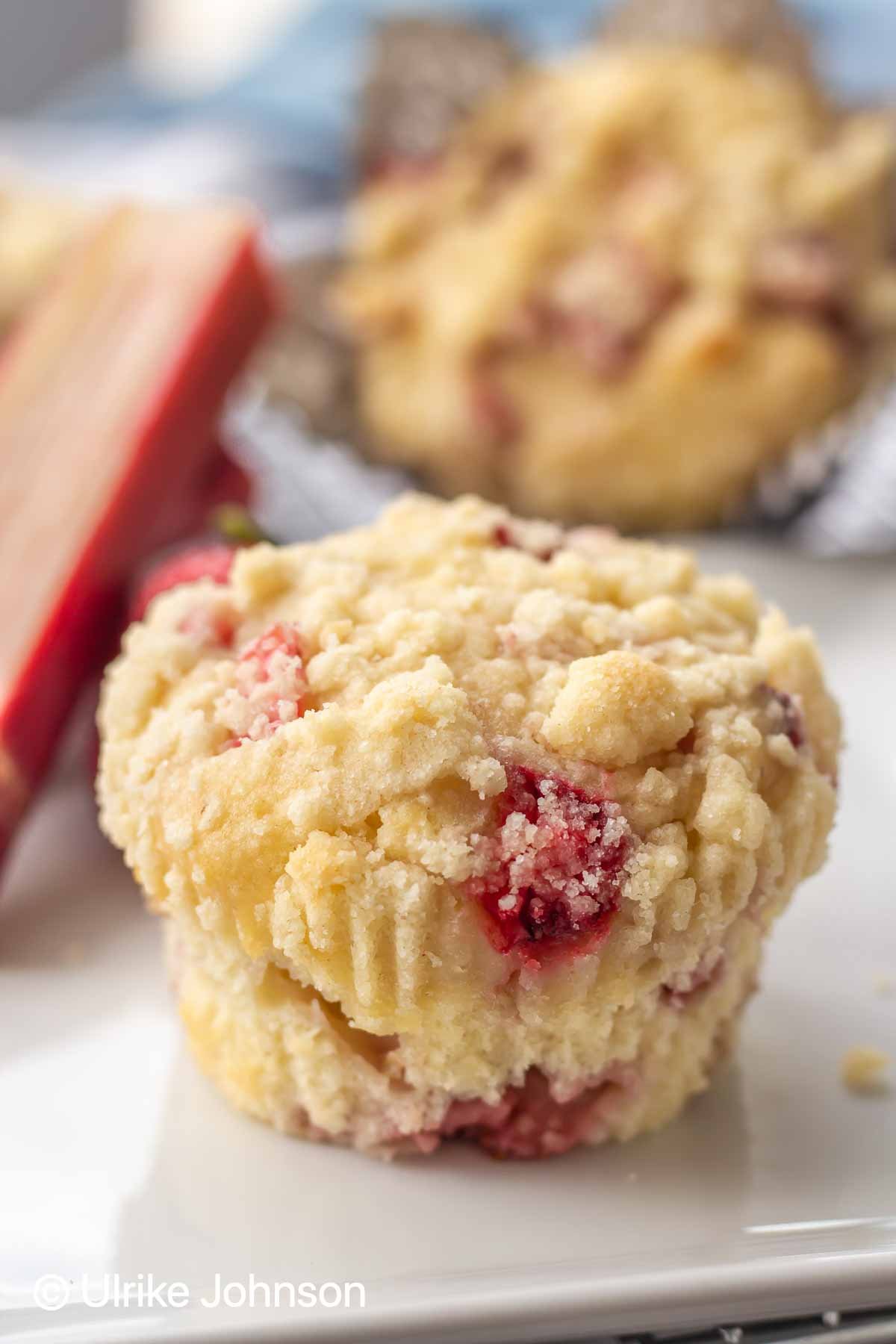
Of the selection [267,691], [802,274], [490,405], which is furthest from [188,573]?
[802,274]

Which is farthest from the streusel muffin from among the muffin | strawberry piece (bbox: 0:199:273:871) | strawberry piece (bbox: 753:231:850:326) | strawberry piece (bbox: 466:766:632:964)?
strawberry piece (bbox: 753:231:850:326)

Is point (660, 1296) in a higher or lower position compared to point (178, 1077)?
higher

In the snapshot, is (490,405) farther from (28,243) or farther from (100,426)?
(28,243)

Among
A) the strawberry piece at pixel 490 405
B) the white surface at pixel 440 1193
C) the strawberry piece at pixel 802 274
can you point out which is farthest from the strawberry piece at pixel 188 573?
the strawberry piece at pixel 802 274

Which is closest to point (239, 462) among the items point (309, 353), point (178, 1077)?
point (309, 353)

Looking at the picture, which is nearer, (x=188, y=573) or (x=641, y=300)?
(x=188, y=573)

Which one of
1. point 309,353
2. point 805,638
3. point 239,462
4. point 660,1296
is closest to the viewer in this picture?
point 660,1296

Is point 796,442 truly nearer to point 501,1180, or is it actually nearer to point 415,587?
point 415,587
